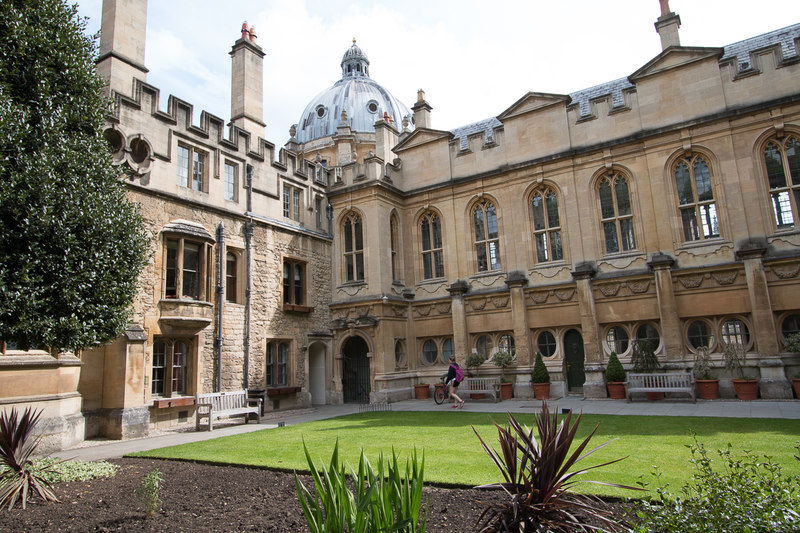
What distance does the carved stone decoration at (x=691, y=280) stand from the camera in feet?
52.6

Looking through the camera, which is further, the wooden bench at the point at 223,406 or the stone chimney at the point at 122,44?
the stone chimney at the point at 122,44

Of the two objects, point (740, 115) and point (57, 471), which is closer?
point (57, 471)

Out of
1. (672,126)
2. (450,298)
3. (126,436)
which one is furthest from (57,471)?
(672,126)

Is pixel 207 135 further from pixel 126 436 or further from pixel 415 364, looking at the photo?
pixel 415 364

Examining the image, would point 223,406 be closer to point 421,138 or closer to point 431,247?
point 431,247

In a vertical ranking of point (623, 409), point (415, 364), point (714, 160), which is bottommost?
Result: point (623, 409)

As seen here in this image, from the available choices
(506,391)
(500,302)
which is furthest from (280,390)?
(500,302)

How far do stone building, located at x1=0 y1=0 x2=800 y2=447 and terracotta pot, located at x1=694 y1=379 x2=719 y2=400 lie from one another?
0.71 meters

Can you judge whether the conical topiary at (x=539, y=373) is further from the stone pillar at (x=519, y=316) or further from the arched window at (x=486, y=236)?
the arched window at (x=486, y=236)

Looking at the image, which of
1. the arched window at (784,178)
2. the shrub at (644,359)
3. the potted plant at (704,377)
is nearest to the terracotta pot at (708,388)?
the potted plant at (704,377)

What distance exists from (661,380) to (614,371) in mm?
1372

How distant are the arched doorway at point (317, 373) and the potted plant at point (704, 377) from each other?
42.9 feet

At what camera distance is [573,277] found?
18.0 metres

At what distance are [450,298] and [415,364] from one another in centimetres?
309
